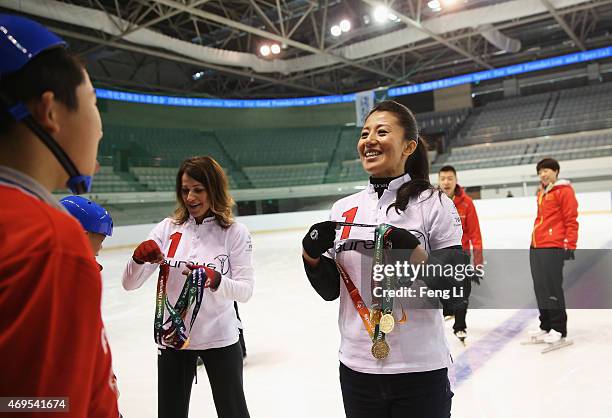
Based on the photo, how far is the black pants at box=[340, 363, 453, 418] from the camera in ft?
4.52

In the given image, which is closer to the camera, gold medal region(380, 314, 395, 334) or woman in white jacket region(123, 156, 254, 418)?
gold medal region(380, 314, 395, 334)

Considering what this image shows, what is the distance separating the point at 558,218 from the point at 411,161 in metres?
2.89

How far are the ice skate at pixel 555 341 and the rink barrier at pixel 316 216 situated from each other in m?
10.9

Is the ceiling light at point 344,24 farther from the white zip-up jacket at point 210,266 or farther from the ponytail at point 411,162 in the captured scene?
the ponytail at point 411,162

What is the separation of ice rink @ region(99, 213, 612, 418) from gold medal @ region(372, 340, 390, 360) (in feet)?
0.29

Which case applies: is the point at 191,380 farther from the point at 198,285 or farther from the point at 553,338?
the point at 553,338

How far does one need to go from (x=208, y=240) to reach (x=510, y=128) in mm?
21357

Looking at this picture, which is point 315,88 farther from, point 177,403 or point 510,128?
point 177,403

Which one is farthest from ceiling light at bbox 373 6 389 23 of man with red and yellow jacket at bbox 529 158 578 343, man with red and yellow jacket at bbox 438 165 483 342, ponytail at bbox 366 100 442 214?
ponytail at bbox 366 100 442 214

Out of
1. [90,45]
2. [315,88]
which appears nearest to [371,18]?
[315,88]

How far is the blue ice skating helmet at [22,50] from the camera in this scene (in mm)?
639

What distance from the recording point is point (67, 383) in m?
0.57

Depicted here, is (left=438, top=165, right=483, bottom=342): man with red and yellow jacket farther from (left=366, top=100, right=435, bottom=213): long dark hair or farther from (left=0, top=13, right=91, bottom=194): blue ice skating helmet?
(left=0, top=13, right=91, bottom=194): blue ice skating helmet

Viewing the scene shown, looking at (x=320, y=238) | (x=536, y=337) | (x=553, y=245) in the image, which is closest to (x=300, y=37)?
(x=553, y=245)
